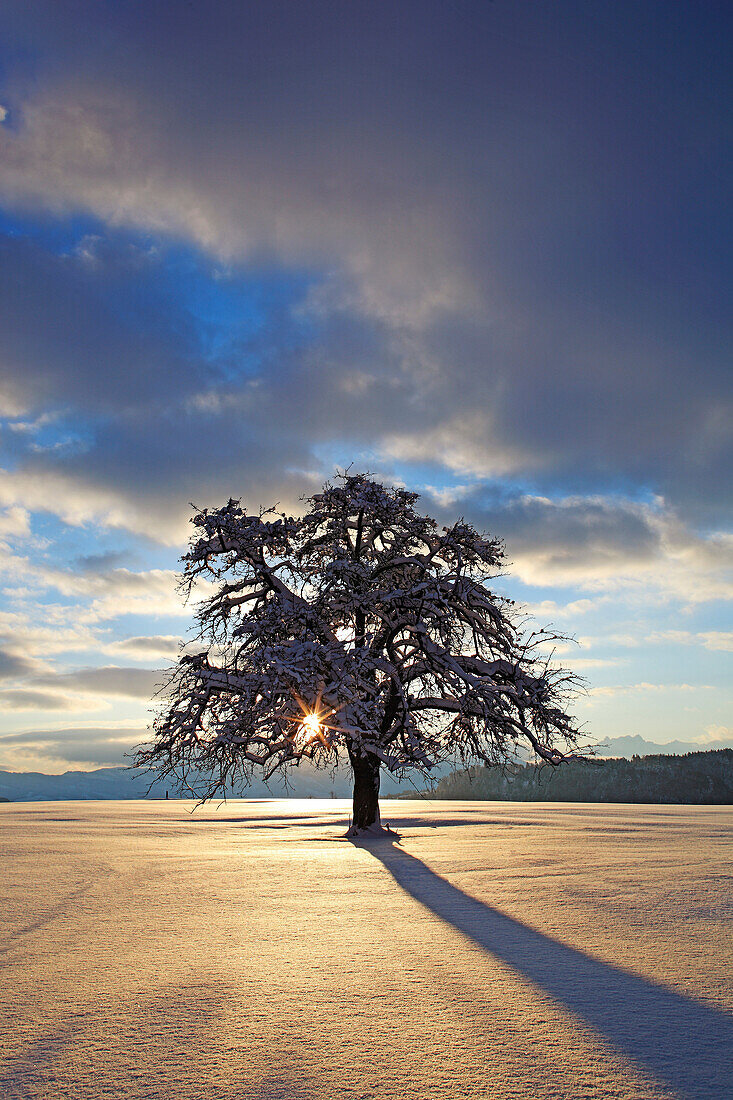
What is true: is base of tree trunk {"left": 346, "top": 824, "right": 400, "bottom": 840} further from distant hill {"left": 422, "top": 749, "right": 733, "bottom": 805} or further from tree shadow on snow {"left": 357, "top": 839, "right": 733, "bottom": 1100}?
distant hill {"left": 422, "top": 749, "right": 733, "bottom": 805}

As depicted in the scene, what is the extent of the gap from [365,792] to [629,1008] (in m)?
11.2

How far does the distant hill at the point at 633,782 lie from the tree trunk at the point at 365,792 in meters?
11.6

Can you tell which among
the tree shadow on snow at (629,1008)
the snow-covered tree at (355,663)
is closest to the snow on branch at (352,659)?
the snow-covered tree at (355,663)

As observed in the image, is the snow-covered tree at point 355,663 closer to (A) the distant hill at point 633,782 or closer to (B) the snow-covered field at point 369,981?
(B) the snow-covered field at point 369,981

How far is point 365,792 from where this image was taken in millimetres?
14266

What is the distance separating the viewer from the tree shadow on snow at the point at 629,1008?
283 cm

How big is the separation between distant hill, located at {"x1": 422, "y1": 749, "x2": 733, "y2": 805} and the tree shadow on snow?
66.8 ft

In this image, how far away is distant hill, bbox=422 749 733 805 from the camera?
2723 cm

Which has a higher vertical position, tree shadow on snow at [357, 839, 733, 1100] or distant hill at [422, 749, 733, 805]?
tree shadow on snow at [357, 839, 733, 1100]

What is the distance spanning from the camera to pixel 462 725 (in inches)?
548

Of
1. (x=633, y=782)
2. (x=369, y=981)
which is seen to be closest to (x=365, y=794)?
(x=369, y=981)

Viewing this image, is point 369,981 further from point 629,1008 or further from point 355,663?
point 355,663

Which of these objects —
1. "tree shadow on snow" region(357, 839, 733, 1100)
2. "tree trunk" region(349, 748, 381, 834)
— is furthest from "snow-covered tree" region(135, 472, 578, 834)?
"tree shadow on snow" region(357, 839, 733, 1100)

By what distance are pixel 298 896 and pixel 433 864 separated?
2722mm
